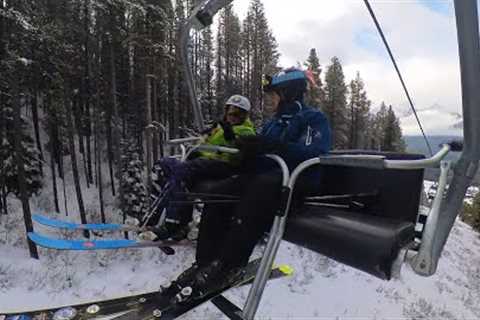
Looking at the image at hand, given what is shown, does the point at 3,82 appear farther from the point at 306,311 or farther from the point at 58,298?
the point at 306,311

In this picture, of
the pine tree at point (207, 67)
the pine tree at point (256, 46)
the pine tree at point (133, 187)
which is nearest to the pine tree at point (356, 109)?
the pine tree at point (256, 46)

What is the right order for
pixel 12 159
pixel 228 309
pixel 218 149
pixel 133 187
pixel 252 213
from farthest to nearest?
pixel 133 187
pixel 12 159
pixel 218 149
pixel 228 309
pixel 252 213

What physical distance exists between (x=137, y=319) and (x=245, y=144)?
6.10ft

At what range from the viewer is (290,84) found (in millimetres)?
3172

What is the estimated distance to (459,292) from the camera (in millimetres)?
12070

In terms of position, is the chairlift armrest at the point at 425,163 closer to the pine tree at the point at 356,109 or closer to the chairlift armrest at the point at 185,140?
the chairlift armrest at the point at 185,140

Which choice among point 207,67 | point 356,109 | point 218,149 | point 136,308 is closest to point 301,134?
point 218,149

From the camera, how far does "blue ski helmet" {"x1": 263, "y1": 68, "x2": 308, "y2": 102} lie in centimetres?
317

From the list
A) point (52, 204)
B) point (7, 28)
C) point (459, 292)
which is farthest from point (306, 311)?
point (52, 204)

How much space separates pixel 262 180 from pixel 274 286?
25.6ft

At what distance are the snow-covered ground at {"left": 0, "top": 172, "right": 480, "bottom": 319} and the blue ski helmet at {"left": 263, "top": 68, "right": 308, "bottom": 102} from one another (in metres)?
6.14

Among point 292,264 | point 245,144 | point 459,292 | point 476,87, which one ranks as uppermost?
point 476,87

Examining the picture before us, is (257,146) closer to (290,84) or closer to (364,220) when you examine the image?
(290,84)

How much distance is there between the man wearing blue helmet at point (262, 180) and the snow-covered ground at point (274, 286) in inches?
208
